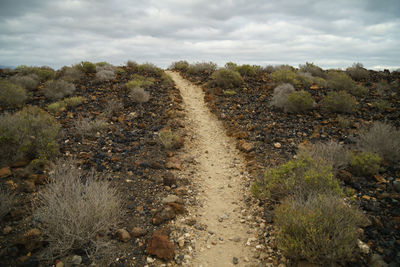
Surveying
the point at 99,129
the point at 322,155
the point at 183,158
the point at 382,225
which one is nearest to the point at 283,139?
the point at 322,155

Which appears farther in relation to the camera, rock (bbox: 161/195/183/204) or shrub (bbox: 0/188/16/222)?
rock (bbox: 161/195/183/204)

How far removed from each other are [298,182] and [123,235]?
A: 3402 millimetres

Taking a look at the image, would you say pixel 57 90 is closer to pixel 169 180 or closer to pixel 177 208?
pixel 169 180

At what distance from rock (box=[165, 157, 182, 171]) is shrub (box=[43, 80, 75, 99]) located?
7.66m

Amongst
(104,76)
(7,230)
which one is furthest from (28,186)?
(104,76)

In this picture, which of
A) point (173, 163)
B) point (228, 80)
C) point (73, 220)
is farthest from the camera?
point (228, 80)

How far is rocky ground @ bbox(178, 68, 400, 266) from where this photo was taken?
345 centimetres

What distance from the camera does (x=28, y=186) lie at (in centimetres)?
423

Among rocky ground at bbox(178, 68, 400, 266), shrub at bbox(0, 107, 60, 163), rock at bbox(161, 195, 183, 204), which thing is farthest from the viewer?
shrub at bbox(0, 107, 60, 163)

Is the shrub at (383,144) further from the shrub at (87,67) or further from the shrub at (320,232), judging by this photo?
the shrub at (87,67)

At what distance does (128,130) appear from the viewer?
7965 mm

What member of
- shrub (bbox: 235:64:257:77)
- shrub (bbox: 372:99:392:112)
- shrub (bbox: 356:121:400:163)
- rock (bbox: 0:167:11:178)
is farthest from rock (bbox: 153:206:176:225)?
shrub (bbox: 235:64:257:77)

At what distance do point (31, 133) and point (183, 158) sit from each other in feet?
13.2

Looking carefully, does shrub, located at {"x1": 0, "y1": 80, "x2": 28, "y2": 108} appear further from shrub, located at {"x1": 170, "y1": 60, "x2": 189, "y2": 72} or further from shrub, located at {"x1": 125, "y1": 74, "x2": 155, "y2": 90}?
shrub, located at {"x1": 170, "y1": 60, "x2": 189, "y2": 72}
